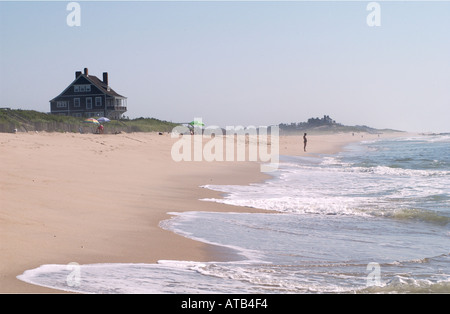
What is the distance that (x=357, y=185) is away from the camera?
17156 millimetres

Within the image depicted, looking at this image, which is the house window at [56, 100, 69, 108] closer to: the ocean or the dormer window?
the dormer window

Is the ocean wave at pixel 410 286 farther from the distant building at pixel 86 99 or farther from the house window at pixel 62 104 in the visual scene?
the house window at pixel 62 104

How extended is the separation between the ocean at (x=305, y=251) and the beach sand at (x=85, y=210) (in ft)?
1.22

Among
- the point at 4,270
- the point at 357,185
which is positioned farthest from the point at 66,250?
the point at 357,185

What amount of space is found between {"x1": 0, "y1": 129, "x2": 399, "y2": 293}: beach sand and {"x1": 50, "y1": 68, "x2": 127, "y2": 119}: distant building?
45.1 m

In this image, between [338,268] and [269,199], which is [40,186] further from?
[338,268]

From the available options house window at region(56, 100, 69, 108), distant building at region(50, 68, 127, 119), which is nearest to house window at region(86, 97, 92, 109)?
distant building at region(50, 68, 127, 119)

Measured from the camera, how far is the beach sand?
6.50 meters

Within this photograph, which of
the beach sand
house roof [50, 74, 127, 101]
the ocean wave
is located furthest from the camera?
house roof [50, 74, 127, 101]

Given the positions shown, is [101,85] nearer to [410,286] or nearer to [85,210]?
[85,210]

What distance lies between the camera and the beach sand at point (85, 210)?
650 cm
